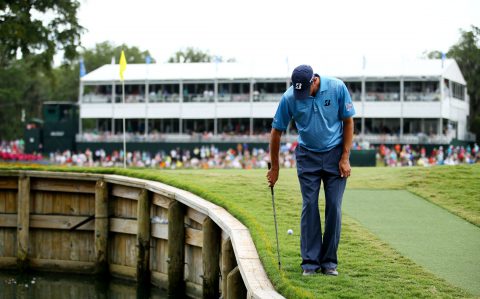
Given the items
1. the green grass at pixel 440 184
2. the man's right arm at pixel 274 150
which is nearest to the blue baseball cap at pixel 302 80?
the man's right arm at pixel 274 150

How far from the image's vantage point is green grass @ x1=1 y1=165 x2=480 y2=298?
26.0ft

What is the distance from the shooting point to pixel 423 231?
12.1 meters

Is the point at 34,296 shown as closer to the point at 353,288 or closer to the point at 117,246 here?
the point at 117,246

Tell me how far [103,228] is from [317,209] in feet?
33.3

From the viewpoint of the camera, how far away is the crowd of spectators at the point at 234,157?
45938 mm

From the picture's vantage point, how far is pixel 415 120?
6222 cm

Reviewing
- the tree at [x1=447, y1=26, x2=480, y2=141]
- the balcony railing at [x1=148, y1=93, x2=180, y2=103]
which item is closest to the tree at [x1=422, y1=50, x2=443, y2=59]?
the tree at [x1=447, y1=26, x2=480, y2=141]

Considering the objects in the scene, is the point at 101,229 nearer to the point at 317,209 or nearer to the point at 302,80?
the point at 317,209

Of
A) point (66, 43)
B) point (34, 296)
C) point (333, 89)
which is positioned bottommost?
point (34, 296)

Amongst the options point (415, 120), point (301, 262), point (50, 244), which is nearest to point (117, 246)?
point (50, 244)

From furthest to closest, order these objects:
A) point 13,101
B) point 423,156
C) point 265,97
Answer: point 13,101 → point 265,97 → point 423,156

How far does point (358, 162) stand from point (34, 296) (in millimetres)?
21230

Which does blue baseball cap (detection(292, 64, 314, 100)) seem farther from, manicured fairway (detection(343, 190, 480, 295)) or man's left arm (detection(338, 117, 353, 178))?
manicured fairway (detection(343, 190, 480, 295))

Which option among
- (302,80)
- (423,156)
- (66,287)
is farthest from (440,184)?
(423,156)
